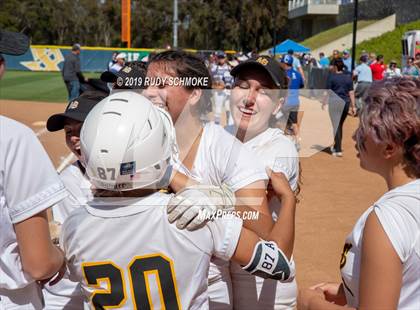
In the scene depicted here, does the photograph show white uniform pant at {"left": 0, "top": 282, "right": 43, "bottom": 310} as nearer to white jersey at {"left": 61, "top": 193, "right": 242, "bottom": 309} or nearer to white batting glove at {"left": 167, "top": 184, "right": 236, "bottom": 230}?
white jersey at {"left": 61, "top": 193, "right": 242, "bottom": 309}

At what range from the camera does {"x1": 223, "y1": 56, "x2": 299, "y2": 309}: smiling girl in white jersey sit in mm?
2592

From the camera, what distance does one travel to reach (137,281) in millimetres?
1860

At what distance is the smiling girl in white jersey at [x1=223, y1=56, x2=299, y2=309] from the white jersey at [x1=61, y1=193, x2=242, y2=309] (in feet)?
1.87

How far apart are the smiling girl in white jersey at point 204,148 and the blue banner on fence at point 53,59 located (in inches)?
1505

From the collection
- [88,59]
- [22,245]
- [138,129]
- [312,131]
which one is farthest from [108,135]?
[88,59]

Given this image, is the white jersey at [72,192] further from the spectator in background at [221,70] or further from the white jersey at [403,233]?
the spectator in background at [221,70]

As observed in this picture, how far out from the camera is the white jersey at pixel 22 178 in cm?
170

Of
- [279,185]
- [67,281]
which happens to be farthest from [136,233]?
[67,281]

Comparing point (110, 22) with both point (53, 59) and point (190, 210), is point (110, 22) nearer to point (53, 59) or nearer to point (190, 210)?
point (53, 59)

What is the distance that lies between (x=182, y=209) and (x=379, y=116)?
76cm

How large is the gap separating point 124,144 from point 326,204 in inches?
262

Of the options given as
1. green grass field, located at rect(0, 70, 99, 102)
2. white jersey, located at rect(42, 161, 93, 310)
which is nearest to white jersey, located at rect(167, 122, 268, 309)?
white jersey, located at rect(42, 161, 93, 310)

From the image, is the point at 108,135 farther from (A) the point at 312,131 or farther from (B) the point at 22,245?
(A) the point at 312,131

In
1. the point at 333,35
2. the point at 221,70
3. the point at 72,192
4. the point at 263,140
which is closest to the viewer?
the point at 72,192
